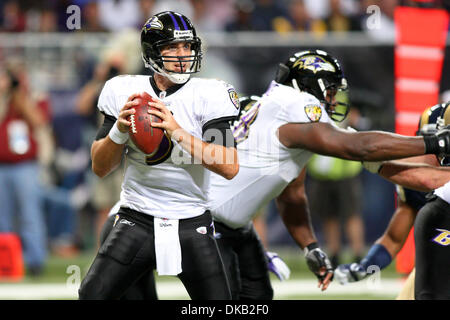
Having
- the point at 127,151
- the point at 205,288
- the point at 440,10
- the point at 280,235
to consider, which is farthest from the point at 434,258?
the point at 280,235

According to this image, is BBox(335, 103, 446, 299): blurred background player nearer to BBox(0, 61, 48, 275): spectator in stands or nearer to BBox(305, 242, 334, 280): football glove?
BBox(305, 242, 334, 280): football glove

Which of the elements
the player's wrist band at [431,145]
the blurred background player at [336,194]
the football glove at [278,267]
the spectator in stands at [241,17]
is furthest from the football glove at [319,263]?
the spectator in stands at [241,17]

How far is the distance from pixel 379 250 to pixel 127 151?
5.40 feet

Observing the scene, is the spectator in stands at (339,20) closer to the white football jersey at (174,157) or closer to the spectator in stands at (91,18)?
the spectator in stands at (91,18)

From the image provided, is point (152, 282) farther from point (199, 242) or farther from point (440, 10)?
point (440, 10)

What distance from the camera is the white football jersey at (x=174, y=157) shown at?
3.29 meters

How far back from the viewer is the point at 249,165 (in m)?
3.93

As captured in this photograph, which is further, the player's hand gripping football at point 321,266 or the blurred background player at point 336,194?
the blurred background player at point 336,194

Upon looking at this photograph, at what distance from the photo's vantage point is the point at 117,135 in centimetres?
324

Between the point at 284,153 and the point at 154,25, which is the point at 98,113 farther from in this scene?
the point at 154,25

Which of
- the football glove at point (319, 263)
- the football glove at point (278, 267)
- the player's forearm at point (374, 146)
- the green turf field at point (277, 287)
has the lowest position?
the green turf field at point (277, 287)

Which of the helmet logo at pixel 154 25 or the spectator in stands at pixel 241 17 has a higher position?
the helmet logo at pixel 154 25

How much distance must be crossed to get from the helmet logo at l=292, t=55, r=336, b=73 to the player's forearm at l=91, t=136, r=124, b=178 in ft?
3.84

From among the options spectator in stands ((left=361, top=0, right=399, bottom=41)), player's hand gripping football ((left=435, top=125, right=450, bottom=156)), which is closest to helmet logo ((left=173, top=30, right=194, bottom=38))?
player's hand gripping football ((left=435, top=125, right=450, bottom=156))
